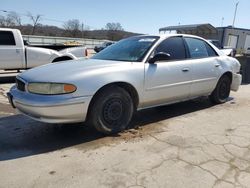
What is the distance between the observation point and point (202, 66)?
5609 millimetres

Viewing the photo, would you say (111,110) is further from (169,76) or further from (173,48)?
(173,48)

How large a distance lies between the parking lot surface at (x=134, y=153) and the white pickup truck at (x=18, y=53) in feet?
15.6

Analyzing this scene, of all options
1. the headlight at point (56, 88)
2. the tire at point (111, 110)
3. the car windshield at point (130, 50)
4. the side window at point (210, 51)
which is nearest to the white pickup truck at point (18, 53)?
the car windshield at point (130, 50)

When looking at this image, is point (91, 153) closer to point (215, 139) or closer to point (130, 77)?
point (130, 77)

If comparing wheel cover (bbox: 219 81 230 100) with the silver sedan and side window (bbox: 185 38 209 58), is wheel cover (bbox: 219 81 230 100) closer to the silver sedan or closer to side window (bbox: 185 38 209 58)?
the silver sedan

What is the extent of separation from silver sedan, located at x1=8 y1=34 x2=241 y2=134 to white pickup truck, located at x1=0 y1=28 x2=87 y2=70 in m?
5.39

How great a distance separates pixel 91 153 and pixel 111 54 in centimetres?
208

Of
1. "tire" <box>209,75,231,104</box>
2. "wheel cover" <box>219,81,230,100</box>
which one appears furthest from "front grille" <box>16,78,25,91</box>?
"wheel cover" <box>219,81,230,100</box>

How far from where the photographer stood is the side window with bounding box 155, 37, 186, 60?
16.5ft

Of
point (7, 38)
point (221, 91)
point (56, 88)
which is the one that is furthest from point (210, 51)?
point (7, 38)

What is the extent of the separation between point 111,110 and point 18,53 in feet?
21.7

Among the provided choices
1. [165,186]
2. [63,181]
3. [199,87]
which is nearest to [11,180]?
[63,181]

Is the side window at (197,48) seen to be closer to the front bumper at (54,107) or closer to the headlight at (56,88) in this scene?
the front bumper at (54,107)

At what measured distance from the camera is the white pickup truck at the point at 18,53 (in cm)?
949
